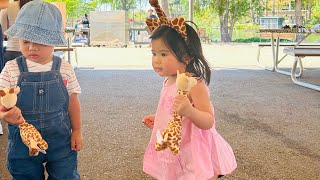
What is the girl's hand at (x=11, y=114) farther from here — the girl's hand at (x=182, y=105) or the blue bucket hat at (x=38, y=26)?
the girl's hand at (x=182, y=105)

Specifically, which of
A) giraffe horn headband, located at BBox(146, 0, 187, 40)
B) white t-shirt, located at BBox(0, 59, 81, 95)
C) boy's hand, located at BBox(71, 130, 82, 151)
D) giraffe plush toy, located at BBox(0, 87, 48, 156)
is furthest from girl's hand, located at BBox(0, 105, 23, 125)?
giraffe horn headband, located at BBox(146, 0, 187, 40)

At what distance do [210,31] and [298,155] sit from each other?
57.2 feet

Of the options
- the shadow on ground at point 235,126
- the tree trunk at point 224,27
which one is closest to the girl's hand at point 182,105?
the shadow on ground at point 235,126

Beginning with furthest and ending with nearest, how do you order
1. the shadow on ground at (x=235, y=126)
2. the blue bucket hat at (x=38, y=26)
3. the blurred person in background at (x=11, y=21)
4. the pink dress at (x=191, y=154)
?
the blurred person in background at (x=11, y=21) → the shadow on ground at (x=235, y=126) → the pink dress at (x=191, y=154) → the blue bucket hat at (x=38, y=26)

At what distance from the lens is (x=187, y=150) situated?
62.0 inches

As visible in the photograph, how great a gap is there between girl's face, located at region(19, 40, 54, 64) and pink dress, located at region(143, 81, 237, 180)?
453 millimetres

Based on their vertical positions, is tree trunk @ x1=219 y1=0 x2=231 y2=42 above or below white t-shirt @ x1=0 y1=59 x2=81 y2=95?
above

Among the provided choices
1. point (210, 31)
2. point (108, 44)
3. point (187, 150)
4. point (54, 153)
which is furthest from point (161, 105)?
point (210, 31)

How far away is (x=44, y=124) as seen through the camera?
1465mm

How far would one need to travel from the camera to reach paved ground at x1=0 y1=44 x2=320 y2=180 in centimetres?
232

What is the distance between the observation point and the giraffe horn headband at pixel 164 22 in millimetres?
1532

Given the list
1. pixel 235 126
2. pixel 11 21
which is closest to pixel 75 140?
pixel 235 126

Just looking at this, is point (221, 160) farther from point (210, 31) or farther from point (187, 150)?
point (210, 31)

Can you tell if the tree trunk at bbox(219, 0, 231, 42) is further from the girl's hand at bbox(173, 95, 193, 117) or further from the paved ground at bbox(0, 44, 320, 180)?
the girl's hand at bbox(173, 95, 193, 117)
